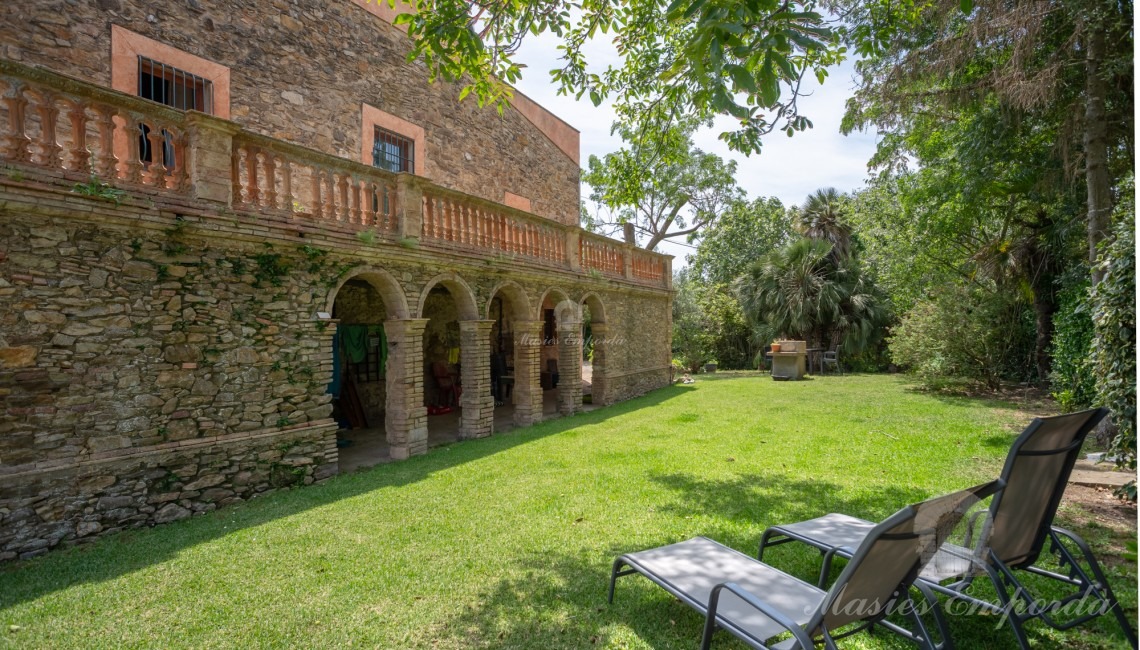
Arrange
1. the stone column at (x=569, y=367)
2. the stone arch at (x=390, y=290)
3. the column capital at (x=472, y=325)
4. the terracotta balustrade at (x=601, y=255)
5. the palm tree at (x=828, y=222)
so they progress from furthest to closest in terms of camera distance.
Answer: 1. the palm tree at (x=828, y=222)
2. the terracotta balustrade at (x=601, y=255)
3. the stone column at (x=569, y=367)
4. the column capital at (x=472, y=325)
5. the stone arch at (x=390, y=290)

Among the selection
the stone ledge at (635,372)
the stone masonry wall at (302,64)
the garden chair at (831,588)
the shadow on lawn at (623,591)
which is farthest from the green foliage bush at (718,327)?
the garden chair at (831,588)

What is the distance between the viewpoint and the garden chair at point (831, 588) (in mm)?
2055

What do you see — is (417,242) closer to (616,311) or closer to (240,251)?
(240,251)

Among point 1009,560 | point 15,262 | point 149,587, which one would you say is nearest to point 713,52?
point 1009,560


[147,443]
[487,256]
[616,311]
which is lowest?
[147,443]

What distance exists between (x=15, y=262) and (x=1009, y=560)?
7.62 m

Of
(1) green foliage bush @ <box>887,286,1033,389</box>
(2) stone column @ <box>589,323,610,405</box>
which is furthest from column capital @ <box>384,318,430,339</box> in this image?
(1) green foliage bush @ <box>887,286,1033,389</box>

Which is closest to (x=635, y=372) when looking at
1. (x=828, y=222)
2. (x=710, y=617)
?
(x=710, y=617)

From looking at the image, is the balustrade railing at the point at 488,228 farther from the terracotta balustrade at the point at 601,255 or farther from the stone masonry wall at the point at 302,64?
the stone masonry wall at the point at 302,64

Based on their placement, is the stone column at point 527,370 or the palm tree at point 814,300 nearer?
the stone column at point 527,370

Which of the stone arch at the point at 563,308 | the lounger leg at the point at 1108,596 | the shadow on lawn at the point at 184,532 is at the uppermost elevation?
the stone arch at the point at 563,308

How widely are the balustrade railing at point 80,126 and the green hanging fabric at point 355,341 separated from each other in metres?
5.22

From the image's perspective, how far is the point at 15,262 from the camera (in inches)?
181

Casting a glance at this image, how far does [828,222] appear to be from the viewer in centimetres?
2320
